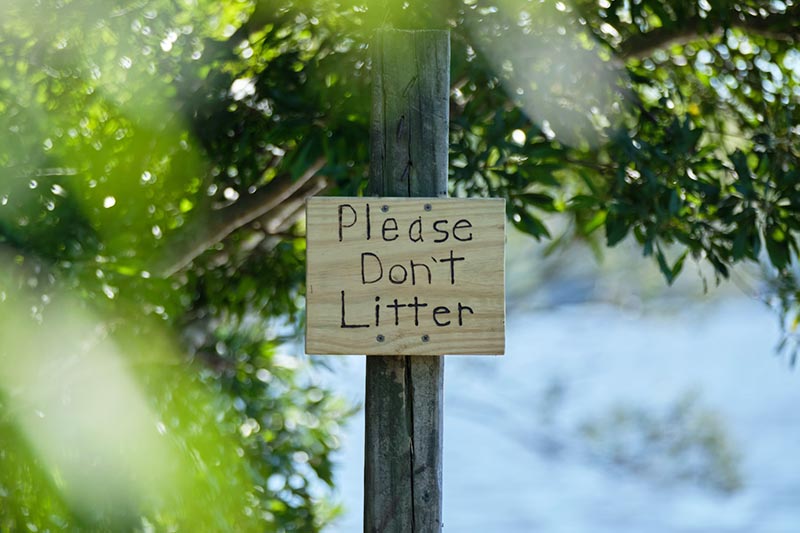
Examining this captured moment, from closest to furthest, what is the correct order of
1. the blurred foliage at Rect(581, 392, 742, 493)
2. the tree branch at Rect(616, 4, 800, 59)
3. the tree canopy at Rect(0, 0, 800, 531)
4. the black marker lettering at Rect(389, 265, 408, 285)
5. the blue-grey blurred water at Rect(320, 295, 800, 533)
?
the black marker lettering at Rect(389, 265, 408, 285)
the tree canopy at Rect(0, 0, 800, 531)
the tree branch at Rect(616, 4, 800, 59)
the blurred foliage at Rect(581, 392, 742, 493)
the blue-grey blurred water at Rect(320, 295, 800, 533)

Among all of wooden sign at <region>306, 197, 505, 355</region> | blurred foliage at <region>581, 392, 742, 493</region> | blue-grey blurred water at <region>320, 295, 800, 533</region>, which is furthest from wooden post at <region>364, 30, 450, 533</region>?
blue-grey blurred water at <region>320, 295, 800, 533</region>

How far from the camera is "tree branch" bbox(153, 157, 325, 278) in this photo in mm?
2393

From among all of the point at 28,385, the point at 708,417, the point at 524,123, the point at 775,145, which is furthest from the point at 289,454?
the point at 708,417

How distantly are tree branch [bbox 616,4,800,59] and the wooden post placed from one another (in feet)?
3.64

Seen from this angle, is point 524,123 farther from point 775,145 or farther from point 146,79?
point 146,79

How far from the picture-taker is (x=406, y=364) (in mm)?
1274

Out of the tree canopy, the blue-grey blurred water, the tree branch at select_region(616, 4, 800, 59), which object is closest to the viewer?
the tree canopy

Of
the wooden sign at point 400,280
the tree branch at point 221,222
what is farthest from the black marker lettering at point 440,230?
the tree branch at point 221,222

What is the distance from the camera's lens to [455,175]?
211cm

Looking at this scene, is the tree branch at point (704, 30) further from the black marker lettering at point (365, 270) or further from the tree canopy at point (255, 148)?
the black marker lettering at point (365, 270)

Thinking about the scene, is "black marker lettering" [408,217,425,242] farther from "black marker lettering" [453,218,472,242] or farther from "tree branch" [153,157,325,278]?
"tree branch" [153,157,325,278]

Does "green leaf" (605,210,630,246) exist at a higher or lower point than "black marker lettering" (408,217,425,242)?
higher

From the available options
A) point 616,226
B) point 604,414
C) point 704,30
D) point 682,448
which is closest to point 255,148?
point 616,226

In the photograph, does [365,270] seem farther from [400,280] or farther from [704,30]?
[704,30]
